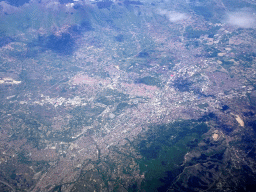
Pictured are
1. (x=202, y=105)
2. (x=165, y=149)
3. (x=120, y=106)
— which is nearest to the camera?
(x=165, y=149)

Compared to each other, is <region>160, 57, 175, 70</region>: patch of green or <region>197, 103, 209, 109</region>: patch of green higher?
<region>160, 57, 175, 70</region>: patch of green

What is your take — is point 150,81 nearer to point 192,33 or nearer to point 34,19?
point 192,33

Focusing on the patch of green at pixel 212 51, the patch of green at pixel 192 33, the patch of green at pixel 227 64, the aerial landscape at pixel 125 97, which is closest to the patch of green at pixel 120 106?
the aerial landscape at pixel 125 97

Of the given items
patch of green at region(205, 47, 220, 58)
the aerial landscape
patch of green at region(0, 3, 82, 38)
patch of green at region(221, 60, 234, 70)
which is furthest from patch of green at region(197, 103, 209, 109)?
patch of green at region(0, 3, 82, 38)

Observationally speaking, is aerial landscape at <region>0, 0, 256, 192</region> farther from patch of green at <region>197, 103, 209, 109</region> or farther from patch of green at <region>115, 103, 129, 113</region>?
patch of green at <region>197, 103, 209, 109</region>

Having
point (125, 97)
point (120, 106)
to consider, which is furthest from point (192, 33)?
point (120, 106)

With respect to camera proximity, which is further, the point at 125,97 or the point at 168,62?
the point at 168,62
